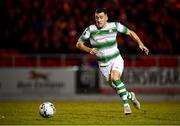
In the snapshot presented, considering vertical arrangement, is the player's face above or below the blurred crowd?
below

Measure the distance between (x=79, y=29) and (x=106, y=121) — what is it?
431 inches

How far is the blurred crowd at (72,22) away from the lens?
21.5m

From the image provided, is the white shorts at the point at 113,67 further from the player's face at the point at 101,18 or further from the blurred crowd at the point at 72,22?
the blurred crowd at the point at 72,22

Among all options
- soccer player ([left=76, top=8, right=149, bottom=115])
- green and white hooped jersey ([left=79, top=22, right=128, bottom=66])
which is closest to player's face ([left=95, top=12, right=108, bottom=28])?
soccer player ([left=76, top=8, right=149, bottom=115])

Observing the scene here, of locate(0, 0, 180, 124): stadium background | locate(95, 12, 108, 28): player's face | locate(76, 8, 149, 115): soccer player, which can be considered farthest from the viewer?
locate(0, 0, 180, 124): stadium background

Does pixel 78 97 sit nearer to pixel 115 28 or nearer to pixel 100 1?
pixel 100 1

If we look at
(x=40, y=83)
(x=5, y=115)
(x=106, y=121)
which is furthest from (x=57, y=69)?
(x=106, y=121)

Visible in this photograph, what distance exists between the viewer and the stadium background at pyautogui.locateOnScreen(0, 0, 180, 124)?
21516 millimetres

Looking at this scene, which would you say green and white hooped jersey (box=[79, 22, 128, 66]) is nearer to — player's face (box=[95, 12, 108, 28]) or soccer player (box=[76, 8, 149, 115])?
soccer player (box=[76, 8, 149, 115])

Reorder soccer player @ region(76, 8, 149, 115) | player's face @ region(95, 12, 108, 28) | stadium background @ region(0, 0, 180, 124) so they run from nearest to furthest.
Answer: player's face @ region(95, 12, 108, 28), soccer player @ region(76, 8, 149, 115), stadium background @ region(0, 0, 180, 124)

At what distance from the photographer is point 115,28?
12609 millimetres

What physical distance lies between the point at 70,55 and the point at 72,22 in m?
1.38

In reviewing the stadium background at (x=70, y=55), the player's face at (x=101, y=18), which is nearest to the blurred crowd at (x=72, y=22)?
the stadium background at (x=70, y=55)

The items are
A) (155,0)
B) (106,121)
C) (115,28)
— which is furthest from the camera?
(155,0)
